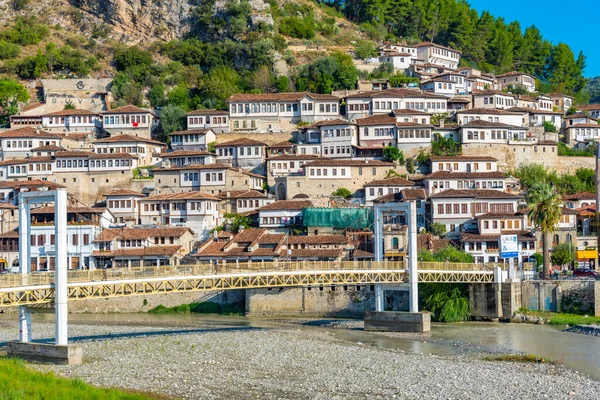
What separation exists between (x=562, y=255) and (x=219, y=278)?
27.0 m

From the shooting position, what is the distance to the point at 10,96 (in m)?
87.3

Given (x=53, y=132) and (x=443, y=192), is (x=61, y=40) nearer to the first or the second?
(x=53, y=132)

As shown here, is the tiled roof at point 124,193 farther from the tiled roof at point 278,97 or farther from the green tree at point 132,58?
the green tree at point 132,58

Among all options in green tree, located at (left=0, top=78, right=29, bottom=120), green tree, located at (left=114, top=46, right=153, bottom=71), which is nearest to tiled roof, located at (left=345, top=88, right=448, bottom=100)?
green tree, located at (left=114, top=46, right=153, bottom=71)

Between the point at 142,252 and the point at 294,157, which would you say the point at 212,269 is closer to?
the point at 142,252

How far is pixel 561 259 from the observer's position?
193 ft

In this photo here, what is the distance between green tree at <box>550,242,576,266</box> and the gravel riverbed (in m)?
22.9

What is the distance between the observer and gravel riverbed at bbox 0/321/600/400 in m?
29.1

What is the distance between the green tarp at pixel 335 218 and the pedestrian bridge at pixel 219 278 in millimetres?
8894

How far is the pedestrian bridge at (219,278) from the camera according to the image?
115 feet

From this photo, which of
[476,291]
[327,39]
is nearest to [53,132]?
[327,39]

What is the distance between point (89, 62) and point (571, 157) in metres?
51.2

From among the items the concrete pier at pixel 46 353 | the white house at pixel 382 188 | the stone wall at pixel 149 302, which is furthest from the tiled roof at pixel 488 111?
the concrete pier at pixel 46 353

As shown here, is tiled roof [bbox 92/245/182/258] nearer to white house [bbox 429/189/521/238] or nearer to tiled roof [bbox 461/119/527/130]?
white house [bbox 429/189/521/238]
